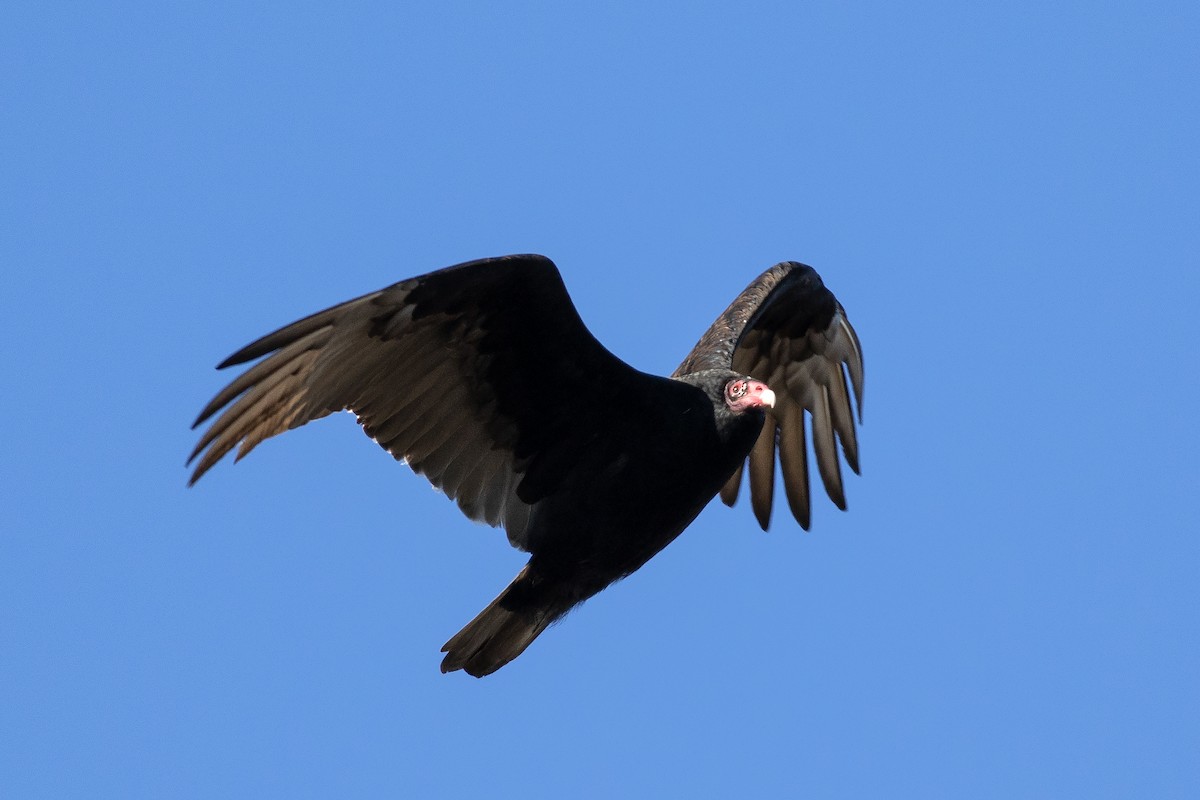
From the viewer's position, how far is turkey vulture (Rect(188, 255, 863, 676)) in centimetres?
653

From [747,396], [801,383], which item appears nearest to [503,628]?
[747,396]

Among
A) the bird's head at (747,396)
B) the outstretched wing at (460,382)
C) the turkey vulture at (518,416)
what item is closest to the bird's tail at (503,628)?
the turkey vulture at (518,416)

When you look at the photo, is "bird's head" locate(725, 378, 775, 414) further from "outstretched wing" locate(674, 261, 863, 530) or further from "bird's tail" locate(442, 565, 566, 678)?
"outstretched wing" locate(674, 261, 863, 530)

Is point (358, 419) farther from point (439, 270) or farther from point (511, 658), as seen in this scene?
point (511, 658)

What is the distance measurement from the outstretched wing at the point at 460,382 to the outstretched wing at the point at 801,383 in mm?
1969

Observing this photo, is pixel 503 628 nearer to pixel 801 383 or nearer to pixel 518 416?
pixel 518 416

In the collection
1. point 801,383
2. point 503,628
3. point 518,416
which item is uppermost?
point 801,383

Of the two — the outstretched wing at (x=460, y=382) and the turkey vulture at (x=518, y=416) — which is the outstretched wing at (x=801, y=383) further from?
the outstretched wing at (x=460, y=382)

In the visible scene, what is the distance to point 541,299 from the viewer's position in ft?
21.9

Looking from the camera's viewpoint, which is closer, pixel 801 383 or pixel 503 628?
pixel 503 628

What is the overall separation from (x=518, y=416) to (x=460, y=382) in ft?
0.95

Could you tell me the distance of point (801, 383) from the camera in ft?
29.8

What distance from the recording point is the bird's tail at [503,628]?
23.6ft

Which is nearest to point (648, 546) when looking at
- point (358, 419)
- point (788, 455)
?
point (358, 419)
